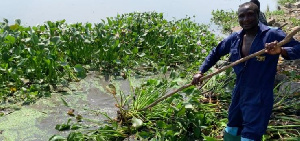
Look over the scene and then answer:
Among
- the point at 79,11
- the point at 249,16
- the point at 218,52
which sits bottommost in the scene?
the point at 218,52

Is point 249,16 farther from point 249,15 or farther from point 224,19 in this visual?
point 224,19

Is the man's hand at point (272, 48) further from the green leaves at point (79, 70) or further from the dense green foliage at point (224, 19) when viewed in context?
the dense green foliage at point (224, 19)

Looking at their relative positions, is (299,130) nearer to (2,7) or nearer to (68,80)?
(68,80)

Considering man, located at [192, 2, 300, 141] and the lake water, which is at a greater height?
the lake water

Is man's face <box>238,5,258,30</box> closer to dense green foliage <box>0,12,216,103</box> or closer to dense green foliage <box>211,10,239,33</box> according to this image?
dense green foliage <box>0,12,216,103</box>

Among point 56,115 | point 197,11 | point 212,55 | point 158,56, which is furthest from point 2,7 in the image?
point 212,55

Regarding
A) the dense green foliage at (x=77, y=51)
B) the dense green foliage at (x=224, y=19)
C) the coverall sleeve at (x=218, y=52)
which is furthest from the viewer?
the dense green foliage at (x=224, y=19)

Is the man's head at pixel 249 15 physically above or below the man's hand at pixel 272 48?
above

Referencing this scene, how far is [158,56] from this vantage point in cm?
596

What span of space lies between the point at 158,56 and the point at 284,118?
3.01 m

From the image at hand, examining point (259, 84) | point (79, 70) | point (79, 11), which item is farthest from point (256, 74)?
point (79, 11)

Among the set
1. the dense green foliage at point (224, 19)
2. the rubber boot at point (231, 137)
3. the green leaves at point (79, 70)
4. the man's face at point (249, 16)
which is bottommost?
the rubber boot at point (231, 137)

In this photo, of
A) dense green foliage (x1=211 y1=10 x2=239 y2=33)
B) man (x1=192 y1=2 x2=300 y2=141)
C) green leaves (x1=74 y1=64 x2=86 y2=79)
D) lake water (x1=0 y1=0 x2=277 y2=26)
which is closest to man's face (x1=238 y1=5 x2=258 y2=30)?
man (x1=192 y1=2 x2=300 y2=141)

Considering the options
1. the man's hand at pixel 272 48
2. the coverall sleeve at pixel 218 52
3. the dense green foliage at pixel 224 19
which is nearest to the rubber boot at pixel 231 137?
the coverall sleeve at pixel 218 52
